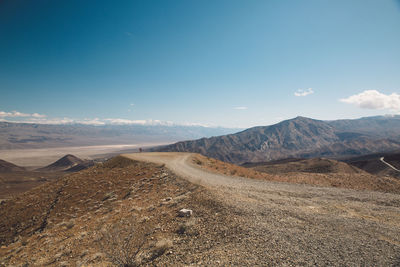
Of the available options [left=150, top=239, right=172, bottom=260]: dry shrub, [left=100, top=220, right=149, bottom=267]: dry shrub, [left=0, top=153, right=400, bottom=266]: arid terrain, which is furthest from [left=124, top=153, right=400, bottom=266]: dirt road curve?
[left=100, top=220, right=149, bottom=267]: dry shrub

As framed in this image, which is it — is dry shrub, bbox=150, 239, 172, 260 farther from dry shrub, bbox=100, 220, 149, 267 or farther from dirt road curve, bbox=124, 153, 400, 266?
dirt road curve, bbox=124, 153, 400, 266

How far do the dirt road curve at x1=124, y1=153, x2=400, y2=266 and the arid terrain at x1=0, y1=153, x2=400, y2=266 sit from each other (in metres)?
0.04

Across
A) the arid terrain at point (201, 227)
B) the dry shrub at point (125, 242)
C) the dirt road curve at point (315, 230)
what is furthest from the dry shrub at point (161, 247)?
the dirt road curve at point (315, 230)

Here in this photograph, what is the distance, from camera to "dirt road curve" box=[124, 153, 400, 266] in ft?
19.6

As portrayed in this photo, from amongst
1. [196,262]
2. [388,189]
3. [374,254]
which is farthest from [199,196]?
[388,189]

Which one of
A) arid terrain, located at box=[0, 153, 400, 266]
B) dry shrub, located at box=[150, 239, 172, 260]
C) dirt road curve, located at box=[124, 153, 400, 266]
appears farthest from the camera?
dry shrub, located at box=[150, 239, 172, 260]

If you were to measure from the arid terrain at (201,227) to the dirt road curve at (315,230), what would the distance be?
0.04 m

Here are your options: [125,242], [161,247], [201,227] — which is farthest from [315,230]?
[125,242]

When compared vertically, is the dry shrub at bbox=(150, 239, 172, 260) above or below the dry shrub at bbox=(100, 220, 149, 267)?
above

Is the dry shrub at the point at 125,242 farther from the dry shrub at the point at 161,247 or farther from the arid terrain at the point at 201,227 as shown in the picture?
the dry shrub at the point at 161,247

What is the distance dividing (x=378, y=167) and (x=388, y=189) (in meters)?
76.5

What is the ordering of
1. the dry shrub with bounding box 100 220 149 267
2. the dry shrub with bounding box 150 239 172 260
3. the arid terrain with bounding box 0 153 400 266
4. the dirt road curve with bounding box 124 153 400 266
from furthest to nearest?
the dry shrub with bounding box 150 239 172 260 < the dry shrub with bounding box 100 220 149 267 < the arid terrain with bounding box 0 153 400 266 < the dirt road curve with bounding box 124 153 400 266

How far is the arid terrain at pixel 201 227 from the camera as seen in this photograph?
6.36 m

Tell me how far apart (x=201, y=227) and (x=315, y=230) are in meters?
5.06
